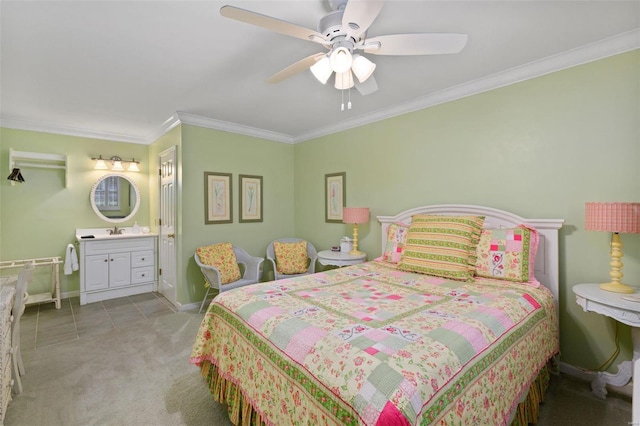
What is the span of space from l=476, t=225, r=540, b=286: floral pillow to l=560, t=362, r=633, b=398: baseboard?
0.77m

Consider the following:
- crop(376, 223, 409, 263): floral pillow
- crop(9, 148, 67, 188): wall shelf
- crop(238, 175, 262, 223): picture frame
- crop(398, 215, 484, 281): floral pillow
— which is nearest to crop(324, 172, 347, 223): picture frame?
crop(238, 175, 262, 223): picture frame

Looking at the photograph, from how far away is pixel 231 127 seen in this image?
4176mm

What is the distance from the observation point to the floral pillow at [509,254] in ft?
7.41

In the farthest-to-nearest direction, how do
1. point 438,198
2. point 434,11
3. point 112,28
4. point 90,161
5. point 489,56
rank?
Answer: point 90,161
point 438,198
point 489,56
point 112,28
point 434,11

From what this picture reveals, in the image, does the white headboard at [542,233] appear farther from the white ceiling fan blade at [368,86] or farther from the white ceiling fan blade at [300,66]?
the white ceiling fan blade at [300,66]

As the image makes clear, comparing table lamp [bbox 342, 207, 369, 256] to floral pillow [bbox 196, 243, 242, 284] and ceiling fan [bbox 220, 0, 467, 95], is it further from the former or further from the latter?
ceiling fan [bbox 220, 0, 467, 95]

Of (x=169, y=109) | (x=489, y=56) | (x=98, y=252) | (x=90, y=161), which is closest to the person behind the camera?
(x=489, y=56)

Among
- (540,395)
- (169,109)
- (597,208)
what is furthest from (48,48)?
(540,395)

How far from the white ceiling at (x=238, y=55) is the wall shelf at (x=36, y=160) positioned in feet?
1.61

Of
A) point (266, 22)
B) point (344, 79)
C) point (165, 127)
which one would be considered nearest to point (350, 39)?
point (344, 79)

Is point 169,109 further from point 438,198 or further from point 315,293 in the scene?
point 438,198

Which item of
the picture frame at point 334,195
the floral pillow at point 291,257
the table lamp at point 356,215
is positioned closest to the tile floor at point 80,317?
the floral pillow at point 291,257

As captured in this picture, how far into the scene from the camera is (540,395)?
6.55 feet

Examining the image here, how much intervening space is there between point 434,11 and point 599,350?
8.83ft
